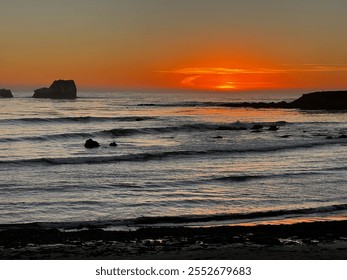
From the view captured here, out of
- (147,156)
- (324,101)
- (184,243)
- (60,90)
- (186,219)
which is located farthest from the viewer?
(60,90)

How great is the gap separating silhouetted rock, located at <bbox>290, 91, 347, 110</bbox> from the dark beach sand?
111 metres

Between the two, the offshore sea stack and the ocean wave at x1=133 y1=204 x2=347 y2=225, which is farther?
the offshore sea stack

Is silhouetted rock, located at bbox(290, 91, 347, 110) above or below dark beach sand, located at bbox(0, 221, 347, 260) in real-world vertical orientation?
above

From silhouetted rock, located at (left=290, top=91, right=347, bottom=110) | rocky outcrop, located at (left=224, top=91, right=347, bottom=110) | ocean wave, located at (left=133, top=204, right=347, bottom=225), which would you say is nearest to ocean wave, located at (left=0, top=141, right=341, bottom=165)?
ocean wave, located at (left=133, top=204, right=347, bottom=225)

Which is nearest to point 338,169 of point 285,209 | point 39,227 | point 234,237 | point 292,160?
point 292,160

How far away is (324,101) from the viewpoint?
12500 centimetres

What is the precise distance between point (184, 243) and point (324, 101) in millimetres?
117233

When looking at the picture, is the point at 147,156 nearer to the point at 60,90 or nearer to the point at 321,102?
the point at 321,102

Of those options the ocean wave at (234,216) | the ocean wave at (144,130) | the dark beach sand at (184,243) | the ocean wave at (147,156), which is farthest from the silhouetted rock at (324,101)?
the dark beach sand at (184,243)

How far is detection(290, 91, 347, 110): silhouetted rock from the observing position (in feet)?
399

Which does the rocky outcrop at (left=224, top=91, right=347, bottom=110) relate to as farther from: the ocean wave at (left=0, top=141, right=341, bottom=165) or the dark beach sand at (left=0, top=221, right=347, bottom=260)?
the dark beach sand at (left=0, top=221, right=347, bottom=260)

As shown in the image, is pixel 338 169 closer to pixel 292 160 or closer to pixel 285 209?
pixel 292 160

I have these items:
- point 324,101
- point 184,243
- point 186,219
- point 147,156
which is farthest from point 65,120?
point 324,101

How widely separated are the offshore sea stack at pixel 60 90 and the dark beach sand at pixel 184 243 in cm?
17508
